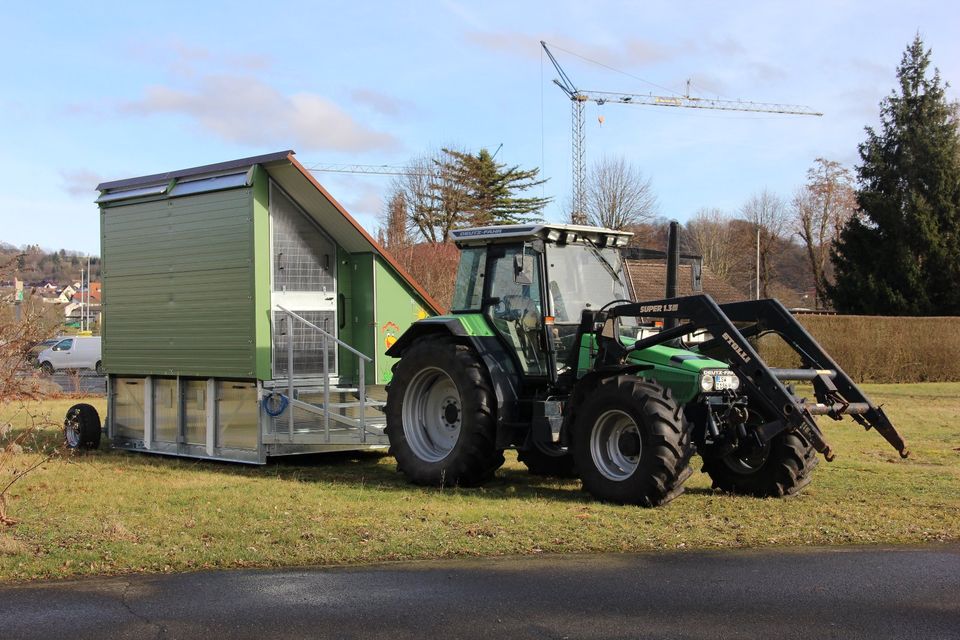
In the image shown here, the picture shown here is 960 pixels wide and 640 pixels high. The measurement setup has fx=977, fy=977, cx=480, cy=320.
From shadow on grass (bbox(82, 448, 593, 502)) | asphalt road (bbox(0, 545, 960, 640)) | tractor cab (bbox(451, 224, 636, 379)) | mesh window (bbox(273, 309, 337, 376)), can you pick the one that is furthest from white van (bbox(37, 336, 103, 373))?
asphalt road (bbox(0, 545, 960, 640))

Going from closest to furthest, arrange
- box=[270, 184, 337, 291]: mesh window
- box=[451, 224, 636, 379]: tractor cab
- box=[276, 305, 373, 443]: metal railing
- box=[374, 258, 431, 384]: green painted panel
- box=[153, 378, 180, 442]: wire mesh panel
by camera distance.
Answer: box=[451, 224, 636, 379]: tractor cab → box=[276, 305, 373, 443]: metal railing → box=[270, 184, 337, 291]: mesh window → box=[153, 378, 180, 442]: wire mesh panel → box=[374, 258, 431, 384]: green painted panel

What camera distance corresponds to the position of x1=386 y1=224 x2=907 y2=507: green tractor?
8.37 metres

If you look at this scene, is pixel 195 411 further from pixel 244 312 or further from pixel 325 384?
pixel 325 384

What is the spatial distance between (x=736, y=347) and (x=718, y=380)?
410 millimetres

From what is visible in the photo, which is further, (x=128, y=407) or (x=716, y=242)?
(x=716, y=242)

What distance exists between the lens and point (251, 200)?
37.5 ft

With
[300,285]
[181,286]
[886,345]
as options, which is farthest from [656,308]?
[886,345]

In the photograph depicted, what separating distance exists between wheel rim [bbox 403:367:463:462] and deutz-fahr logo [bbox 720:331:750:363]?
120 inches

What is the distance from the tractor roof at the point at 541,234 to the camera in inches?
384

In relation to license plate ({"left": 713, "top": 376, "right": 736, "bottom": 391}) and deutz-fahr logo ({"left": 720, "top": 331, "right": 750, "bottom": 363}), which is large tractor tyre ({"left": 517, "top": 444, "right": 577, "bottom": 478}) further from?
deutz-fahr logo ({"left": 720, "top": 331, "right": 750, "bottom": 363})

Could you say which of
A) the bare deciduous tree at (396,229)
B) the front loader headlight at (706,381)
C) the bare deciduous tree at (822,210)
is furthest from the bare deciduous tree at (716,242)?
the front loader headlight at (706,381)

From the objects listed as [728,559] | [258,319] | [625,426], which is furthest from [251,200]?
[728,559]

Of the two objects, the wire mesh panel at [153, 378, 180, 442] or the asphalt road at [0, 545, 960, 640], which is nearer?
the asphalt road at [0, 545, 960, 640]

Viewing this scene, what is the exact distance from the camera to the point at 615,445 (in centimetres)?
880
